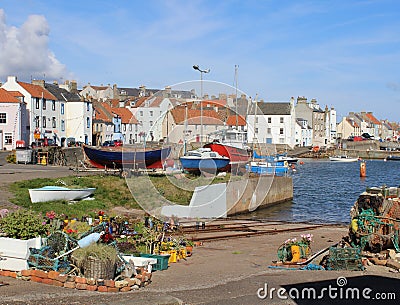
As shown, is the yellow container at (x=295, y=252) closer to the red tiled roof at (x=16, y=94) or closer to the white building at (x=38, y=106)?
the white building at (x=38, y=106)

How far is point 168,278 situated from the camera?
1301 centimetres

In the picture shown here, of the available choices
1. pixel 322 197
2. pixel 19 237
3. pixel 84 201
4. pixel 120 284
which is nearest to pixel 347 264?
pixel 120 284

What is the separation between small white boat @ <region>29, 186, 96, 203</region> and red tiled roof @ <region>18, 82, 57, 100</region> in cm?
4431

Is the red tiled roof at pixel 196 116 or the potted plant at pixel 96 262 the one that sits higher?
the red tiled roof at pixel 196 116

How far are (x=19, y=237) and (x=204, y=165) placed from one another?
2697cm

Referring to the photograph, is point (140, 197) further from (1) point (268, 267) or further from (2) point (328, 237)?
(1) point (268, 267)

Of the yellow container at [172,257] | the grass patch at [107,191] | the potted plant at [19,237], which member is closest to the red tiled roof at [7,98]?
the grass patch at [107,191]

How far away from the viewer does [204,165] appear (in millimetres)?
39438

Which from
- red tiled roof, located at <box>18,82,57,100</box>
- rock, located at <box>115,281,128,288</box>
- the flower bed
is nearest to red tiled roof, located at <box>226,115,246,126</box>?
the flower bed

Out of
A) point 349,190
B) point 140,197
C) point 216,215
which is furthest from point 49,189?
point 349,190

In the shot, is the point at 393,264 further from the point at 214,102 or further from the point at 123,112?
the point at 123,112

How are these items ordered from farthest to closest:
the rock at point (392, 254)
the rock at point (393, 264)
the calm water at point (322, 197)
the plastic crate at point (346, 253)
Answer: the calm water at point (322, 197), the rock at point (392, 254), the plastic crate at point (346, 253), the rock at point (393, 264)

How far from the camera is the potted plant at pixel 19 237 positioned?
479 inches

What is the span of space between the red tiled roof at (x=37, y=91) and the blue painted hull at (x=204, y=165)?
110 feet
